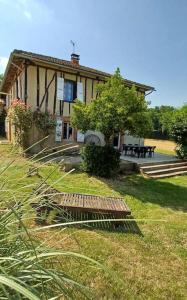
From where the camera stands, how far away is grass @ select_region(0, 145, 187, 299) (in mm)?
2521

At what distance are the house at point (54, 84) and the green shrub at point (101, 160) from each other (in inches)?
173

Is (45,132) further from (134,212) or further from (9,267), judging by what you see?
(9,267)

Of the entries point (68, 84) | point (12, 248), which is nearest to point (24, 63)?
point (68, 84)

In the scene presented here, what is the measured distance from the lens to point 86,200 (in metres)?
5.96

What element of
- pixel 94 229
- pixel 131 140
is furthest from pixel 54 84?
pixel 94 229

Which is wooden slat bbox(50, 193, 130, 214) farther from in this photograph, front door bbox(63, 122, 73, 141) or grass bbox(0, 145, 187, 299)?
front door bbox(63, 122, 73, 141)

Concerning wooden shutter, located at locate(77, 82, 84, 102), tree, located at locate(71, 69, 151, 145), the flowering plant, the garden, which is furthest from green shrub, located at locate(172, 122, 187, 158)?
the flowering plant

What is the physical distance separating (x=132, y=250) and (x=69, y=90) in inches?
454

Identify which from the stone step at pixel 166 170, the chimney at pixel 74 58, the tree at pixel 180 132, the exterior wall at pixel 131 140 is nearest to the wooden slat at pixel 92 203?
the stone step at pixel 166 170

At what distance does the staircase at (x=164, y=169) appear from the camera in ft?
36.9

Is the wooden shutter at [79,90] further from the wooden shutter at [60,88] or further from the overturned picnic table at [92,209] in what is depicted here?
the overturned picnic table at [92,209]

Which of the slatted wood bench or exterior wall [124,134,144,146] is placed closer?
the slatted wood bench

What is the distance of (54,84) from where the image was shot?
14047mm

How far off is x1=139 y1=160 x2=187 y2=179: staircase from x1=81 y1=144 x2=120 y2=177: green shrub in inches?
73.9
